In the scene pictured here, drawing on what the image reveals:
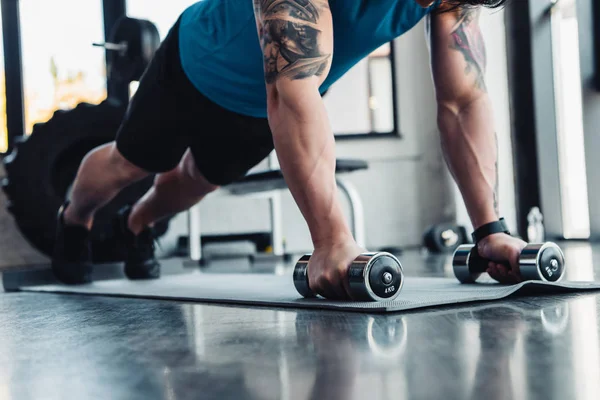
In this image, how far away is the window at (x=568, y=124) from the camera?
12.9 feet

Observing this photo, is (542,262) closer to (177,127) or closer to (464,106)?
(464,106)

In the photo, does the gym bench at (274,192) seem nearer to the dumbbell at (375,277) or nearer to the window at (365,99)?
the window at (365,99)

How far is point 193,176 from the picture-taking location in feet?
6.32

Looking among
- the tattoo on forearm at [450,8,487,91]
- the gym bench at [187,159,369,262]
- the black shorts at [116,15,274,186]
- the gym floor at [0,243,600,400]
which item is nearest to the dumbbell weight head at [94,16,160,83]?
the gym bench at [187,159,369,262]

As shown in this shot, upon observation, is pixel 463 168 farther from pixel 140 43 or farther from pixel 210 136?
pixel 140 43

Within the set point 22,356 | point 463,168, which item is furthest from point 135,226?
point 22,356

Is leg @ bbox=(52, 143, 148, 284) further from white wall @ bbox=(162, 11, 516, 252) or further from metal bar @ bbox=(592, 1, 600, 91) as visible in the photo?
metal bar @ bbox=(592, 1, 600, 91)

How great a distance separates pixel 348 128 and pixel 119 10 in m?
1.70

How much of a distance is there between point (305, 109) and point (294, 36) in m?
0.12

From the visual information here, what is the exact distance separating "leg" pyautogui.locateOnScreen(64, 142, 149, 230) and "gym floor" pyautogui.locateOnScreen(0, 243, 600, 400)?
0.69m

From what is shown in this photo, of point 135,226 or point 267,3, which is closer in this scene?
point 267,3

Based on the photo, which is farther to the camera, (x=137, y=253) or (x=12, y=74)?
(x=12, y=74)

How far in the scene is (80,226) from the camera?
1.93 metres

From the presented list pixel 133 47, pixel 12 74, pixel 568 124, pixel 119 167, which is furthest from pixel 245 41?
pixel 12 74
